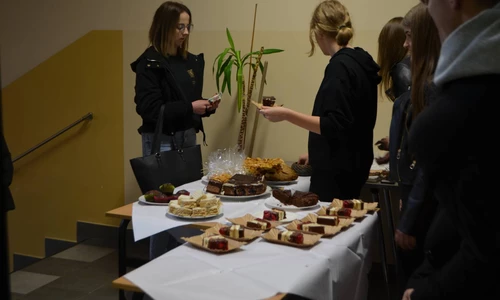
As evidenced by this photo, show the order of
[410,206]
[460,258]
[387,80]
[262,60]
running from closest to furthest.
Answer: [460,258]
[410,206]
[387,80]
[262,60]

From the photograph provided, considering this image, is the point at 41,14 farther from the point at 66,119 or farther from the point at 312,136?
the point at 312,136

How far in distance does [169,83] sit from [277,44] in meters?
1.15

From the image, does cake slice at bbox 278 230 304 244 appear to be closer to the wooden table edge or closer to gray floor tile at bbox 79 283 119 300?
the wooden table edge

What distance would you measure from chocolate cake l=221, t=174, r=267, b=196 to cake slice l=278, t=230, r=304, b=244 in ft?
2.50

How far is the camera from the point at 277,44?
14.8 ft

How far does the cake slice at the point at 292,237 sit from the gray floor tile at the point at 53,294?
2.27m

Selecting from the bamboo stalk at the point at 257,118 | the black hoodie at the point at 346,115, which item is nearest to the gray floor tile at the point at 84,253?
the bamboo stalk at the point at 257,118

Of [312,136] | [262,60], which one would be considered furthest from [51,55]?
[312,136]

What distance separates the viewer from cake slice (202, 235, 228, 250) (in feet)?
6.50

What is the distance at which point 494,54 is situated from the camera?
119cm

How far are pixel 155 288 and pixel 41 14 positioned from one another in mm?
4216

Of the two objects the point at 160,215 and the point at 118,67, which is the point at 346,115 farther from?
the point at 118,67

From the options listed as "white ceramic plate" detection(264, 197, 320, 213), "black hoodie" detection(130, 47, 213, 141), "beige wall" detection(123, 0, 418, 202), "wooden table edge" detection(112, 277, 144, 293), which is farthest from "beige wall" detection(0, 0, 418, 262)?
"wooden table edge" detection(112, 277, 144, 293)

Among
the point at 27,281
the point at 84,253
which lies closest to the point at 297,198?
the point at 27,281
